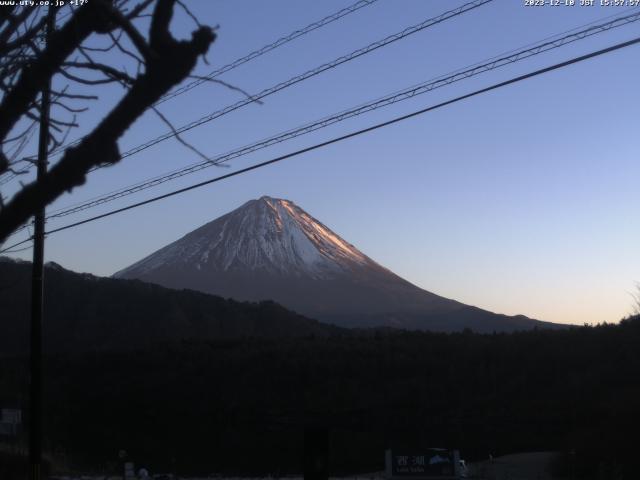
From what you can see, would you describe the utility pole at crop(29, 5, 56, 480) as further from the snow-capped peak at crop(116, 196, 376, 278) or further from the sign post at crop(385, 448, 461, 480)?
the snow-capped peak at crop(116, 196, 376, 278)

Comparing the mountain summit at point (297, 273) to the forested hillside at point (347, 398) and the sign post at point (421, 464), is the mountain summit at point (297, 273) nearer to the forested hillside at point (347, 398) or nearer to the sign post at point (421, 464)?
the forested hillside at point (347, 398)

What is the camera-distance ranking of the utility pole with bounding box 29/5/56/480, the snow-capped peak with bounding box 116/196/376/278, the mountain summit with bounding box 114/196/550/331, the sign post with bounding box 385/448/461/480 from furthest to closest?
the snow-capped peak with bounding box 116/196/376/278, the mountain summit with bounding box 114/196/550/331, the sign post with bounding box 385/448/461/480, the utility pole with bounding box 29/5/56/480

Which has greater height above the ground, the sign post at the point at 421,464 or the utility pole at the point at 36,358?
the utility pole at the point at 36,358

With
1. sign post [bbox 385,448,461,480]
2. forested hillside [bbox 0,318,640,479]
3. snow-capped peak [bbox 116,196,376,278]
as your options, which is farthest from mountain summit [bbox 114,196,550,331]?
sign post [bbox 385,448,461,480]

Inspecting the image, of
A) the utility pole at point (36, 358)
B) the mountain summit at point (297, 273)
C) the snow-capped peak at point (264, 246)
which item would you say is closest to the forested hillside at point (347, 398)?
the utility pole at point (36, 358)

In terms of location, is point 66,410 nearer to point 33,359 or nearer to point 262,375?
point 262,375

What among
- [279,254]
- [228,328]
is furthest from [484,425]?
[279,254]

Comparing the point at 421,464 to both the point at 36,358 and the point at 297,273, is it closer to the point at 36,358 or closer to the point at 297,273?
the point at 36,358

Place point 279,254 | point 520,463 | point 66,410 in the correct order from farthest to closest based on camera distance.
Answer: point 279,254
point 66,410
point 520,463
